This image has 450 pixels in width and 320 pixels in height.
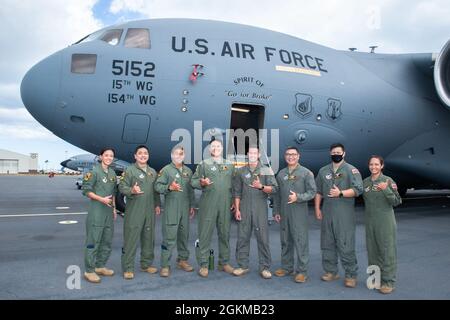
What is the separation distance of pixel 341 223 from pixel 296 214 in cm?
53

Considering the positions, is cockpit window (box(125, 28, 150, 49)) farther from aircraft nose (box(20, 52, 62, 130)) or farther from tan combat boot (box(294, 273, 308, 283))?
tan combat boot (box(294, 273, 308, 283))

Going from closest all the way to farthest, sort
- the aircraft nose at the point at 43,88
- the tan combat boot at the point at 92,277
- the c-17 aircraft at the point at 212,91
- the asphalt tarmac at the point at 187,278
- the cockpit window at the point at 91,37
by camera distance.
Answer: the asphalt tarmac at the point at 187,278, the tan combat boot at the point at 92,277, the aircraft nose at the point at 43,88, the c-17 aircraft at the point at 212,91, the cockpit window at the point at 91,37

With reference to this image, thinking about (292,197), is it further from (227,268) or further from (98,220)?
(98,220)

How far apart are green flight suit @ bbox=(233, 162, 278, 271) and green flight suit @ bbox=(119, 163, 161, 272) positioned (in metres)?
1.13

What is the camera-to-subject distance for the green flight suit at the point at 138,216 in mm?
4586

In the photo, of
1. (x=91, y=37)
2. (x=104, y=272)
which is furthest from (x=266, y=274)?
(x=91, y=37)

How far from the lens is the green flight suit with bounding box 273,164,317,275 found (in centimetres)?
459

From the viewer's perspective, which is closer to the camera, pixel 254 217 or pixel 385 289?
pixel 385 289

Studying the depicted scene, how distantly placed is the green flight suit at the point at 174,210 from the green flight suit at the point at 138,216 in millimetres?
147

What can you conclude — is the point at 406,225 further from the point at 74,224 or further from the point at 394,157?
the point at 74,224

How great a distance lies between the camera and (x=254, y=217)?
4836 millimetres

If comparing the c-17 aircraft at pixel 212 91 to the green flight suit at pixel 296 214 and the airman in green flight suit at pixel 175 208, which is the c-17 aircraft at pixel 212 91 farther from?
the green flight suit at pixel 296 214

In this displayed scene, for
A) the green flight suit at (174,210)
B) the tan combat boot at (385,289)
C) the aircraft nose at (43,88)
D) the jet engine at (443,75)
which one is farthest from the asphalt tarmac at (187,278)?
the jet engine at (443,75)

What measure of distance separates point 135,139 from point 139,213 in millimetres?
3107
